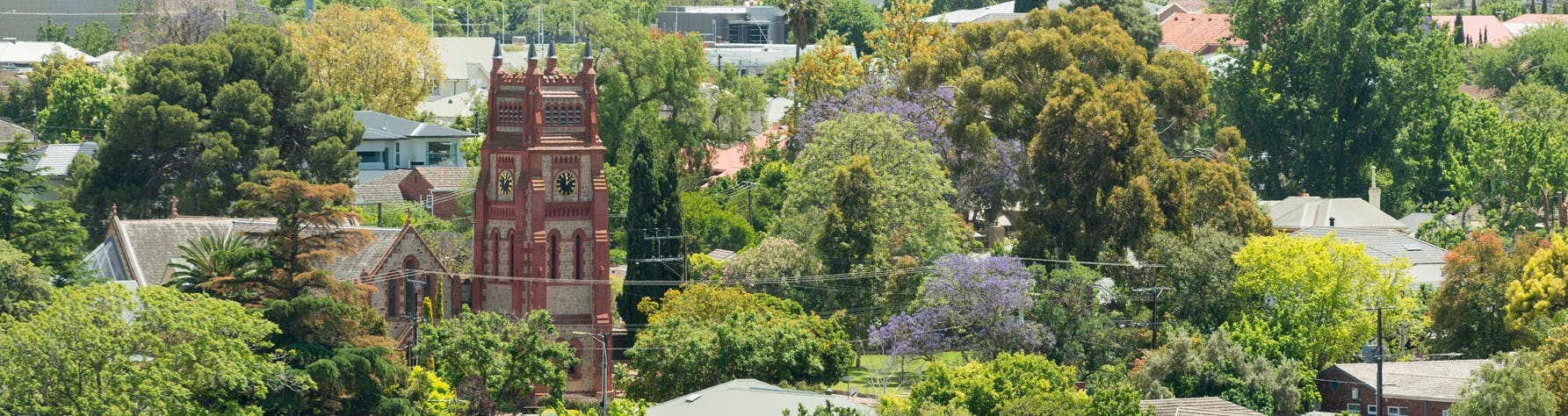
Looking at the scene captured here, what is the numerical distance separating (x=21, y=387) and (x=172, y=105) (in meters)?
46.5

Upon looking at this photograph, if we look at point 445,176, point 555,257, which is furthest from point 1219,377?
point 445,176

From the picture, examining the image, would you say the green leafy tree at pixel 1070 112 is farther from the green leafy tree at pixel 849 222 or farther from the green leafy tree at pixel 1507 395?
the green leafy tree at pixel 1507 395

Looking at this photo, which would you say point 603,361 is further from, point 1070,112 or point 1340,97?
point 1340,97

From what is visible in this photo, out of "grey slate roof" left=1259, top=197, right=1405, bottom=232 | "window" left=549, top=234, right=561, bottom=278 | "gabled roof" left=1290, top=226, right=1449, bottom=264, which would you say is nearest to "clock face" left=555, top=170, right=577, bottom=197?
"window" left=549, top=234, right=561, bottom=278

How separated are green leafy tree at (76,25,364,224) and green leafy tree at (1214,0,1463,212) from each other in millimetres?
43650

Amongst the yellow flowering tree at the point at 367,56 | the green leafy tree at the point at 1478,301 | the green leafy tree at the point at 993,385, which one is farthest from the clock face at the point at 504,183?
the yellow flowering tree at the point at 367,56

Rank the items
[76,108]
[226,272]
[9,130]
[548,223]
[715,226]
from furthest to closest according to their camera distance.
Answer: [76,108] < [9,130] < [715,226] < [548,223] < [226,272]

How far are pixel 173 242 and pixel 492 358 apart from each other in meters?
14.0

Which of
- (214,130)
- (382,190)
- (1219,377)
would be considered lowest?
(1219,377)

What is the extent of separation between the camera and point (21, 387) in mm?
75688

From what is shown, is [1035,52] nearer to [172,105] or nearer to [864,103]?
[864,103]

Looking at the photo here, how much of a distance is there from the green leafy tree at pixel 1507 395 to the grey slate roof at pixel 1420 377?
8.64 feet

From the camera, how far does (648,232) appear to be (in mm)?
106375

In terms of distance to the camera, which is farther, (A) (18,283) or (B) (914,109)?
(B) (914,109)
